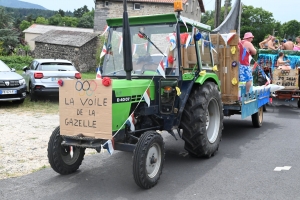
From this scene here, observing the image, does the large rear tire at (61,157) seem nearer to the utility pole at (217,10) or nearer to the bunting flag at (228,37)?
the bunting flag at (228,37)

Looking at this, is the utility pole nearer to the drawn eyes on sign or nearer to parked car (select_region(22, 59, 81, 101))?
parked car (select_region(22, 59, 81, 101))

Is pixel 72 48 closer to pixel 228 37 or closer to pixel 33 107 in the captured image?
pixel 33 107

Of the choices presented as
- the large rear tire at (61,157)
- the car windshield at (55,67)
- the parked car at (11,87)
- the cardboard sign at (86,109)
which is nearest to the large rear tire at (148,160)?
the cardboard sign at (86,109)

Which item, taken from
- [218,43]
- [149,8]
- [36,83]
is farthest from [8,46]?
[218,43]

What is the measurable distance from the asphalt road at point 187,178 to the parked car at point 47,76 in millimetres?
5908

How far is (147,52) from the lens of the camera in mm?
5996

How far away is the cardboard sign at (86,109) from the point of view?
489cm

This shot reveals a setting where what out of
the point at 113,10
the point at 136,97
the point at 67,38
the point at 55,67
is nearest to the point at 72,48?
the point at 67,38

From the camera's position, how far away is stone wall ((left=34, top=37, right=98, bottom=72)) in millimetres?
35156

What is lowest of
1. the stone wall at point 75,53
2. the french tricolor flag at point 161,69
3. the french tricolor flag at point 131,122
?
the french tricolor flag at point 131,122

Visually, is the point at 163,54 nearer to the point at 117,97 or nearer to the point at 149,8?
the point at 117,97

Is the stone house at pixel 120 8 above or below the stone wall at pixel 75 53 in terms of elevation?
above

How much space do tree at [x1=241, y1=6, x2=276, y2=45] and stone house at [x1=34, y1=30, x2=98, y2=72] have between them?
3775 cm

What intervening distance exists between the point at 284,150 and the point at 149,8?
36.2m
